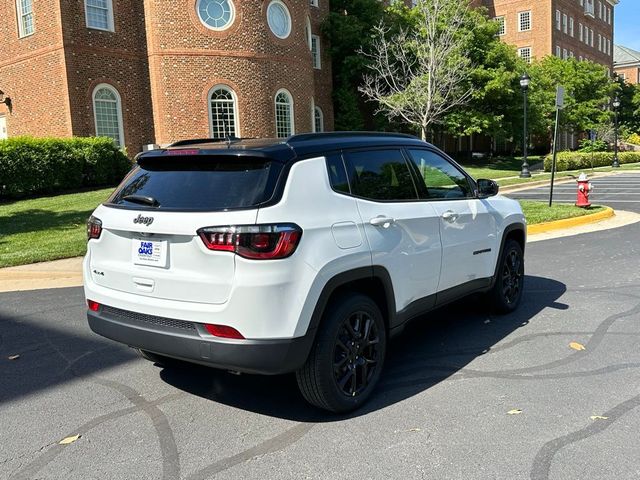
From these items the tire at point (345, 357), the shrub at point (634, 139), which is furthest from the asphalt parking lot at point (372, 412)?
the shrub at point (634, 139)

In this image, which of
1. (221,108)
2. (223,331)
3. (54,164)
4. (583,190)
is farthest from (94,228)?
(221,108)

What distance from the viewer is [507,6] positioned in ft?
181

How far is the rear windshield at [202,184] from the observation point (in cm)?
333

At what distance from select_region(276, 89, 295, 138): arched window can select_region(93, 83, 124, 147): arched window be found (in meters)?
6.32

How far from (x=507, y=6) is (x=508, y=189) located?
1612 inches

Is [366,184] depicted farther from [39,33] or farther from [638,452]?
[39,33]

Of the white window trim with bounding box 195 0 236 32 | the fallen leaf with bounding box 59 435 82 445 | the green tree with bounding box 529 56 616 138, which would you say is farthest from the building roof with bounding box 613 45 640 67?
the fallen leaf with bounding box 59 435 82 445

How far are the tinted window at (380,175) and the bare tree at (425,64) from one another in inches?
761

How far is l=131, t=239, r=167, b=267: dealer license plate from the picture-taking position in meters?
3.44

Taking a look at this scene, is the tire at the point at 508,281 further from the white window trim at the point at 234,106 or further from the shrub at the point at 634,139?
the shrub at the point at 634,139

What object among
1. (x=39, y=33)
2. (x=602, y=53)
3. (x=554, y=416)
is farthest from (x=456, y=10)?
(x=602, y=53)

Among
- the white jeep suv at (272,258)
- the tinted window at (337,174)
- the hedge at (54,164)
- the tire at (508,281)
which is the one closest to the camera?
the white jeep suv at (272,258)

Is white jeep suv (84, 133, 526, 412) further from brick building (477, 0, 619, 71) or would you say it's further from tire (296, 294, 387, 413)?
brick building (477, 0, 619, 71)

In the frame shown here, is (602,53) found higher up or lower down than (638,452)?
higher up
